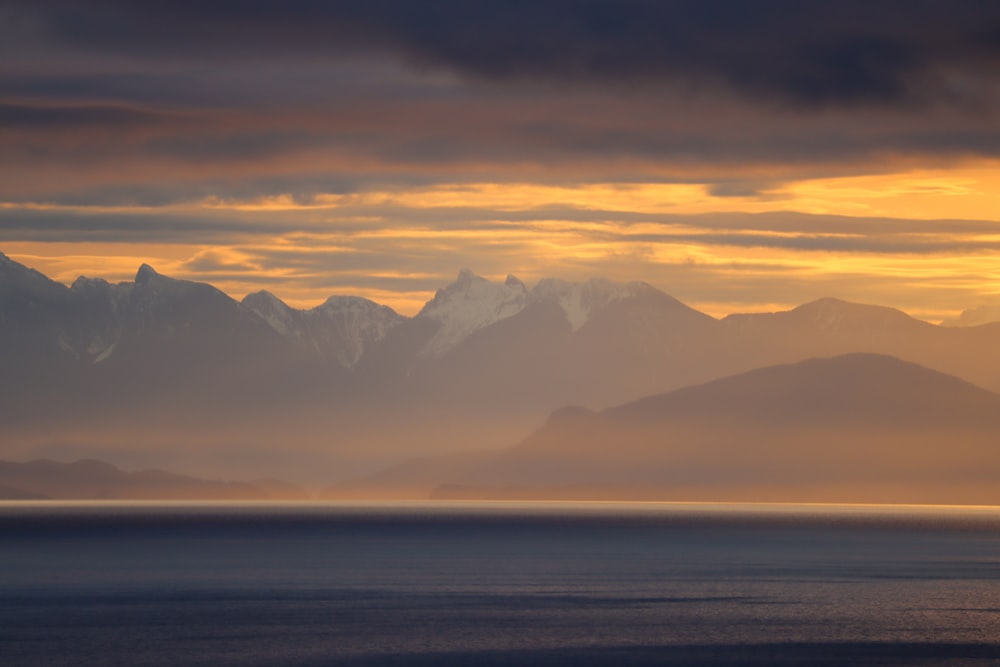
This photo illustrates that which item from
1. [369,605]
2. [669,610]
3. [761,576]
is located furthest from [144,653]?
[761,576]

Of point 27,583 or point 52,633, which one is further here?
point 27,583

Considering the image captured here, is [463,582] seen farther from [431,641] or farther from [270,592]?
[431,641]

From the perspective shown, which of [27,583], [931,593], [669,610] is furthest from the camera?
[27,583]

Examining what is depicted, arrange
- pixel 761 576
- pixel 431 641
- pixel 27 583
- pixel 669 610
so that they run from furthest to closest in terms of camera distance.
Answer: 1. pixel 761 576
2. pixel 27 583
3. pixel 669 610
4. pixel 431 641

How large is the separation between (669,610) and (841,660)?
36.7 m

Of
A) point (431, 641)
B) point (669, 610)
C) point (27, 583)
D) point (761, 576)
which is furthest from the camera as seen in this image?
point (761, 576)

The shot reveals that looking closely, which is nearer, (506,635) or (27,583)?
(506,635)

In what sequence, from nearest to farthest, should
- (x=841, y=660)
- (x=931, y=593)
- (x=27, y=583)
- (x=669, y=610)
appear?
(x=841, y=660) < (x=669, y=610) < (x=931, y=593) < (x=27, y=583)

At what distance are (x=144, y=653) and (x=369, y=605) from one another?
4001cm

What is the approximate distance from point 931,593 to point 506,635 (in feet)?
193

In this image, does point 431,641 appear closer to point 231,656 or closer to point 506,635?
point 506,635

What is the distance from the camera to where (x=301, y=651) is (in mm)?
113875

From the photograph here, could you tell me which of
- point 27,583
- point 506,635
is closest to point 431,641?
point 506,635

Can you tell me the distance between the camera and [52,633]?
125 meters
